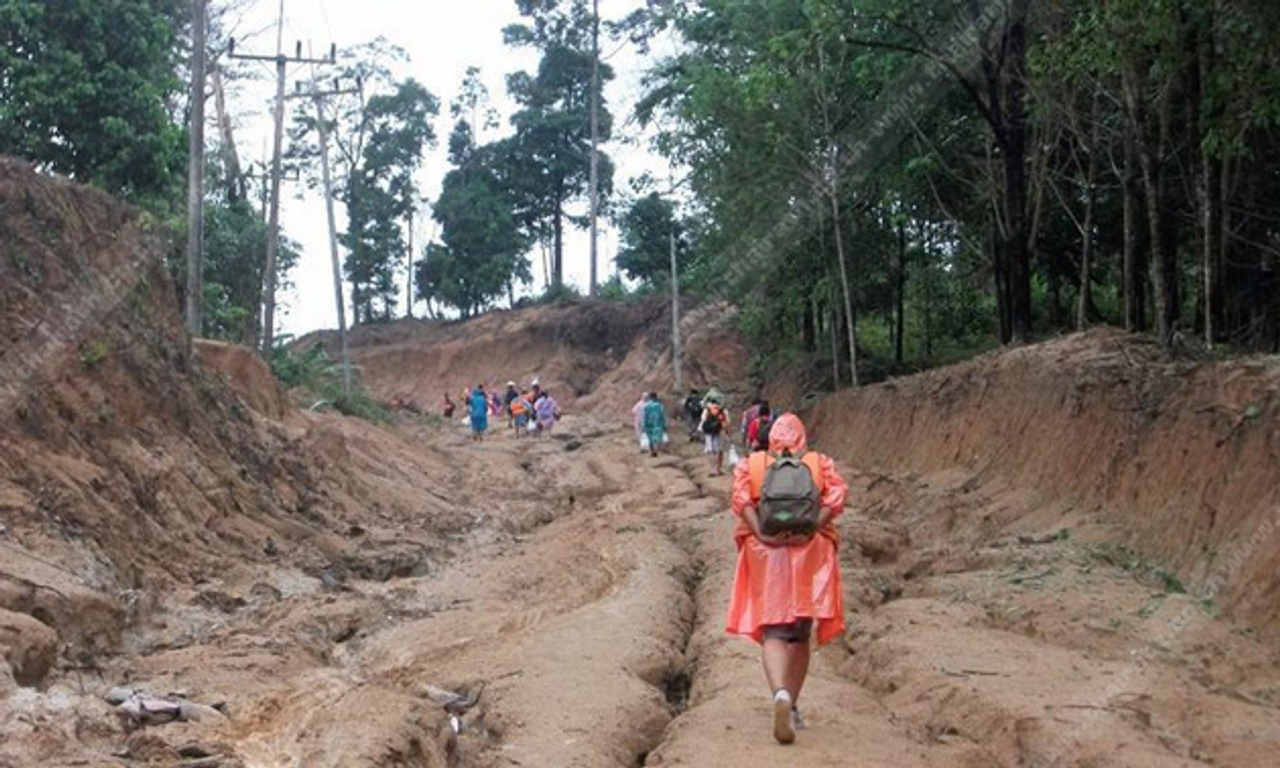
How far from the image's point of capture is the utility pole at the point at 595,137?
50344 mm

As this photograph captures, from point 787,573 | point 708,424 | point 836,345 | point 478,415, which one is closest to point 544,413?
point 478,415

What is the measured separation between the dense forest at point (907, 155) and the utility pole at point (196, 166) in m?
0.43

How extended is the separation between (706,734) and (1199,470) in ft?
19.0

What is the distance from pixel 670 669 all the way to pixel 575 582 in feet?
13.3

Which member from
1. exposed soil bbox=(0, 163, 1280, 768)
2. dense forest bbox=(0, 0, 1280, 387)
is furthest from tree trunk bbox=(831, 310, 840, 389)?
exposed soil bbox=(0, 163, 1280, 768)

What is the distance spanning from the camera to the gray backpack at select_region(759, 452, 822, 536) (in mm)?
7273

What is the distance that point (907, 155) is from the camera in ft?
78.9

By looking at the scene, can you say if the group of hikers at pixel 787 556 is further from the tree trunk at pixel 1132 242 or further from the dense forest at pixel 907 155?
the tree trunk at pixel 1132 242

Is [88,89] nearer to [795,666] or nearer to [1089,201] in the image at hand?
[1089,201]

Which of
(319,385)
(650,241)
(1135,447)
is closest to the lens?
(1135,447)

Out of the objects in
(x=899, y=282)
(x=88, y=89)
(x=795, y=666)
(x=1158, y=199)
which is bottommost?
(x=795, y=666)

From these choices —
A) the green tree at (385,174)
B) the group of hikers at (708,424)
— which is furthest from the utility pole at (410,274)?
the group of hikers at (708,424)

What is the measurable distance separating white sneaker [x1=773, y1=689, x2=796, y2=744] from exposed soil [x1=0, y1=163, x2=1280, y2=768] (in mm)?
80

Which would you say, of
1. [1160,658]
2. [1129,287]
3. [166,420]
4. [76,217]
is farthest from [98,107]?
[1160,658]
